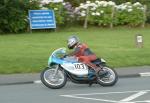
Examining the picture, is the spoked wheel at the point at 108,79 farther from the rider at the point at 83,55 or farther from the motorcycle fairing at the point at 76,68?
the motorcycle fairing at the point at 76,68

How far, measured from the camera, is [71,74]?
13.8m

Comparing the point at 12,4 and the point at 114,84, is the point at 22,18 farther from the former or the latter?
the point at 114,84

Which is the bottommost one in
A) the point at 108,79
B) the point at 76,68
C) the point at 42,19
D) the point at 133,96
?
the point at 133,96

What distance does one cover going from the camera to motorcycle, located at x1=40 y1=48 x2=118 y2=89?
45.1 feet

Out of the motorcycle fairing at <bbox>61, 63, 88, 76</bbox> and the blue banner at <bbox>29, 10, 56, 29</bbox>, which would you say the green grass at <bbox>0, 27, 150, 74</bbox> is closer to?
the blue banner at <bbox>29, 10, 56, 29</bbox>

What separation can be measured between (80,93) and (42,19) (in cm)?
1643

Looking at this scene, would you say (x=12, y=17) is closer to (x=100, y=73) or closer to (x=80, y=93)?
(x=100, y=73)

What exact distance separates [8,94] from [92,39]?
12.3 metres

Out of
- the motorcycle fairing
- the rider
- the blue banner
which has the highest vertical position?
the blue banner

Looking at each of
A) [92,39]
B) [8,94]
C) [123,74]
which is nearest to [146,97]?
[8,94]

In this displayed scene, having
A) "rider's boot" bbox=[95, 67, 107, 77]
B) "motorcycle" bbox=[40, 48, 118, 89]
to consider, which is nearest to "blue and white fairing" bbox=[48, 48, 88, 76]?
"motorcycle" bbox=[40, 48, 118, 89]

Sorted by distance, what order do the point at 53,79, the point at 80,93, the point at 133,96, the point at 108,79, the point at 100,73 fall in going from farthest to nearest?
the point at 108,79 → the point at 100,73 → the point at 53,79 → the point at 80,93 → the point at 133,96

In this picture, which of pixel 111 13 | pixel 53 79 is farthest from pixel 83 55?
pixel 111 13

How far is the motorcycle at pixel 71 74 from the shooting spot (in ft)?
45.1
